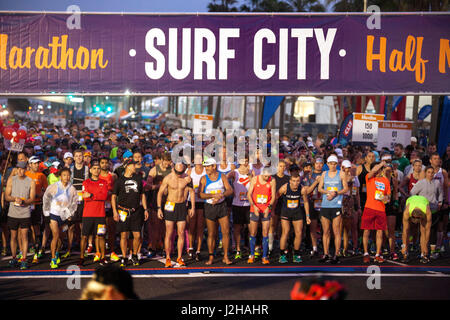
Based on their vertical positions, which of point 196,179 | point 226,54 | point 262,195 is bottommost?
point 262,195

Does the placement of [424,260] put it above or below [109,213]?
below

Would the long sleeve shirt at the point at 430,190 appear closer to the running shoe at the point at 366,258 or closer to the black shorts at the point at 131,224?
the running shoe at the point at 366,258

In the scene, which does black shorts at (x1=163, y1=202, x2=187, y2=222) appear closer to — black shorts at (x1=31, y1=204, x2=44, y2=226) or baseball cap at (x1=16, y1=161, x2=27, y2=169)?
black shorts at (x1=31, y1=204, x2=44, y2=226)

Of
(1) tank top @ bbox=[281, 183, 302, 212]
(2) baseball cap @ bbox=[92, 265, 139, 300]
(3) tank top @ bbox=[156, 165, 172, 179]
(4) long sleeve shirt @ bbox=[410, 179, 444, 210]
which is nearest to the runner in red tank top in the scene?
(1) tank top @ bbox=[281, 183, 302, 212]

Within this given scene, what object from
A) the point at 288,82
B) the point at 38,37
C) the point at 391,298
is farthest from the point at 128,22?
the point at 391,298

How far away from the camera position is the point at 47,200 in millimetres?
10531

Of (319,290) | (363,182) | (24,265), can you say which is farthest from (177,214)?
(319,290)

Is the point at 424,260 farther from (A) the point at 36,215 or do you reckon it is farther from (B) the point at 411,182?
(A) the point at 36,215

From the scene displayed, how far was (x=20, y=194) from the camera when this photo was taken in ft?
34.7

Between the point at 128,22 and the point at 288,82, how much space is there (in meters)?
4.17

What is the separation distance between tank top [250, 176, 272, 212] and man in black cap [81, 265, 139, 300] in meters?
7.11

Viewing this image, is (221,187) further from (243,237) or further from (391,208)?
(391,208)

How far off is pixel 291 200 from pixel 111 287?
→ 7.47m

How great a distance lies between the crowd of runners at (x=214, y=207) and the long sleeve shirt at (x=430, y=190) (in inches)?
0.8
